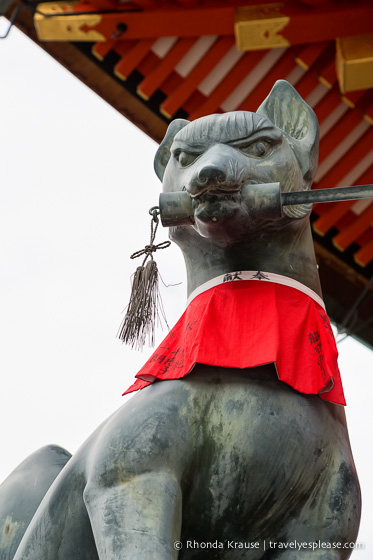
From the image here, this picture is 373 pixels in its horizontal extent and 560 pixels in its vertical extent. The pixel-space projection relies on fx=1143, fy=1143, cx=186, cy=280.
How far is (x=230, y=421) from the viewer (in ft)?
9.86

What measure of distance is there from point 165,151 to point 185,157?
354 mm

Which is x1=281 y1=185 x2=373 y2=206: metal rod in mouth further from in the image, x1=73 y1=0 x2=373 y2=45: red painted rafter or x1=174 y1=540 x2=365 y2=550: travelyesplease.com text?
x1=73 y1=0 x2=373 y2=45: red painted rafter

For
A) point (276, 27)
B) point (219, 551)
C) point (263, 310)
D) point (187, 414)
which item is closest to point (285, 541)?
point (219, 551)

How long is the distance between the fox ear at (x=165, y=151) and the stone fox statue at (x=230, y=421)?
0.27 meters

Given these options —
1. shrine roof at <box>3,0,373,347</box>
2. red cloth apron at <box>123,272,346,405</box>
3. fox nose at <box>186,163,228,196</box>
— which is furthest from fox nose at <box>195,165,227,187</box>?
shrine roof at <box>3,0,373,347</box>

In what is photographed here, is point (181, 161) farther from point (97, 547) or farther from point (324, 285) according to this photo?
point (324, 285)

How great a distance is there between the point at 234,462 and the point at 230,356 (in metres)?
0.30

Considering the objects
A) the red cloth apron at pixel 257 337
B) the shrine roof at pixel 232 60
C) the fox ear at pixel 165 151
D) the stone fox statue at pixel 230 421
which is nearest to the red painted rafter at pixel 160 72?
the shrine roof at pixel 232 60

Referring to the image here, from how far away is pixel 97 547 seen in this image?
2.88m

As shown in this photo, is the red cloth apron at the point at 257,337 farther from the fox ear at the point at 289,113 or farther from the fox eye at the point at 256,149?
the fox ear at the point at 289,113

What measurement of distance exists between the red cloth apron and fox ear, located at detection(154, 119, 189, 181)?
1.71ft

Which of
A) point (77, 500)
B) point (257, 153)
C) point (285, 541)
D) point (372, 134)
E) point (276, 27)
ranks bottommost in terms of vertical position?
point (285, 541)

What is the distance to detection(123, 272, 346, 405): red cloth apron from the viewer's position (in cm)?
309

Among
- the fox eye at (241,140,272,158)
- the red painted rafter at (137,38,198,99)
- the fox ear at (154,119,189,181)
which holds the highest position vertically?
the red painted rafter at (137,38,198,99)
